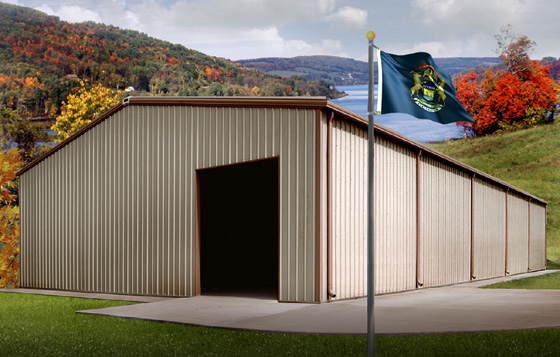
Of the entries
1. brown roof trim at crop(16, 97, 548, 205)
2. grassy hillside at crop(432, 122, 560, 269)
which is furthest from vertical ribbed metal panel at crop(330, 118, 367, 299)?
grassy hillside at crop(432, 122, 560, 269)

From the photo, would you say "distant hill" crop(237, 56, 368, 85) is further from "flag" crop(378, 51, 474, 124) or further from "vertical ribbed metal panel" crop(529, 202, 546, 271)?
"flag" crop(378, 51, 474, 124)

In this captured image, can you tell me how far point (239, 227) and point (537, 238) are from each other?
61.5 ft

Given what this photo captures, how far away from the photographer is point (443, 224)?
853 inches

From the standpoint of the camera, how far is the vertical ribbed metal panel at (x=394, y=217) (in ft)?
57.8

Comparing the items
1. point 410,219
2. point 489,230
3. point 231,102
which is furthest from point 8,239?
point 410,219

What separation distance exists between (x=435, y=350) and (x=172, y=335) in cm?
407

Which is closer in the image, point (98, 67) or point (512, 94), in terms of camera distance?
point (512, 94)

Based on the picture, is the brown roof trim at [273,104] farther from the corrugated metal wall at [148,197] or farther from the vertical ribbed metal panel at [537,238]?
the vertical ribbed metal panel at [537,238]

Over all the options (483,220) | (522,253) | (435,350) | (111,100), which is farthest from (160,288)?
(111,100)

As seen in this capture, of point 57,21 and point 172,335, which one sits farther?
point 57,21

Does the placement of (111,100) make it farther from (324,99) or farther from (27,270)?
(324,99)

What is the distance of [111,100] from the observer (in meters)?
50.9

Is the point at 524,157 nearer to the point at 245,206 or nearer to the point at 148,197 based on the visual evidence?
the point at 245,206

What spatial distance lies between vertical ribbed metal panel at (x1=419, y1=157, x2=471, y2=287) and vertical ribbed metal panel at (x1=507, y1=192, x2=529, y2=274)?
7028 millimetres
